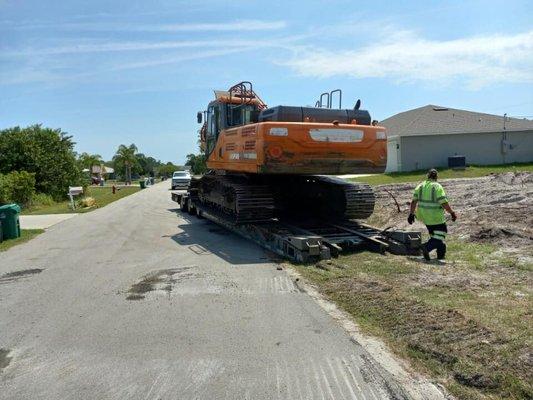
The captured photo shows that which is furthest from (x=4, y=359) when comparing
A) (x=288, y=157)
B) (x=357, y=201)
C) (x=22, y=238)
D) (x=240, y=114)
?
(x=22, y=238)

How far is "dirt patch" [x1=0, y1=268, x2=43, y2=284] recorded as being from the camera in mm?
8618

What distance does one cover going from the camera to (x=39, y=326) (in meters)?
5.90

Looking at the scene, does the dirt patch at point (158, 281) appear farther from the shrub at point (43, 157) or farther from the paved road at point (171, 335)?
the shrub at point (43, 157)

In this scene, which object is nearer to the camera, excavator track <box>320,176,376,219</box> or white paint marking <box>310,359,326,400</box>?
white paint marking <box>310,359,326,400</box>

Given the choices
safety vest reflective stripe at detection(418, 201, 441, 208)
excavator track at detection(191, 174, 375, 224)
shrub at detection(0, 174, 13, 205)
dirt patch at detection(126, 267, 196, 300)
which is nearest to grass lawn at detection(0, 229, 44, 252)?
excavator track at detection(191, 174, 375, 224)

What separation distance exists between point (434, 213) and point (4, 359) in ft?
22.4

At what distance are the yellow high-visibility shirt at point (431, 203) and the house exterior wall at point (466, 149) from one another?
2703 centimetres

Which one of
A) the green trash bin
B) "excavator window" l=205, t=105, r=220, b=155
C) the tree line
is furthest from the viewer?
the tree line

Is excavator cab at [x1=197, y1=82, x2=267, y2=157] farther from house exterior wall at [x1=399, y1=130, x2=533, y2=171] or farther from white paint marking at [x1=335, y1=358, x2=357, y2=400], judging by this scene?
house exterior wall at [x1=399, y1=130, x2=533, y2=171]

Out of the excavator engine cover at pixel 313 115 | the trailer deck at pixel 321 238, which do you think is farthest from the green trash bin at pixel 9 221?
the excavator engine cover at pixel 313 115

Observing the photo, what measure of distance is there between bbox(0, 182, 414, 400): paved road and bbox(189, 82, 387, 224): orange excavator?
1.85 meters

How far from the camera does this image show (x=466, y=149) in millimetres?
35938

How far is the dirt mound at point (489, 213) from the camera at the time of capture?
948cm

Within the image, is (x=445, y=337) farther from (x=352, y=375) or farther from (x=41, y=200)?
(x=41, y=200)
